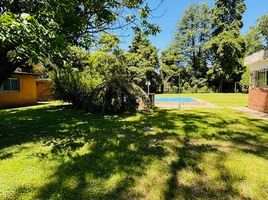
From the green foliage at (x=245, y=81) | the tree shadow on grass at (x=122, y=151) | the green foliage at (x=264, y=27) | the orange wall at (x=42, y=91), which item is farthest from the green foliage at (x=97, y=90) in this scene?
the green foliage at (x=264, y=27)

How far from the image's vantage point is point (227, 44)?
1715 inches

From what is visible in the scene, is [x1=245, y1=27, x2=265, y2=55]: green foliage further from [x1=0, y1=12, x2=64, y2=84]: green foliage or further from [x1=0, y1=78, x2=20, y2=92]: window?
[x1=0, y1=12, x2=64, y2=84]: green foliage

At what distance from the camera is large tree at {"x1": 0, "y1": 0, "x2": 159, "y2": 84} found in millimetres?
5617

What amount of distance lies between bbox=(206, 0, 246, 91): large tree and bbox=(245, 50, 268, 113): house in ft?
91.4

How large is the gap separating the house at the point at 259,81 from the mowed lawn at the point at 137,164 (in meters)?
5.78

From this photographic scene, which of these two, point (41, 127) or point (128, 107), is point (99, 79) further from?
point (41, 127)

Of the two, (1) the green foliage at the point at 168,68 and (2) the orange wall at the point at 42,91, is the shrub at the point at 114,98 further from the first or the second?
(1) the green foliage at the point at 168,68

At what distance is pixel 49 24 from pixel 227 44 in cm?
4024

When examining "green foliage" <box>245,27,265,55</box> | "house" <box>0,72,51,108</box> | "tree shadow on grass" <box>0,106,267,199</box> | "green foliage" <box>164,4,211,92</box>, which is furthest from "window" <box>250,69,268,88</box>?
"green foliage" <box>245,27,265,55</box>

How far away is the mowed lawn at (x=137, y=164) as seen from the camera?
4816 mm

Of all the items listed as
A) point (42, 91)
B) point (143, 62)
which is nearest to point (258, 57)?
point (42, 91)

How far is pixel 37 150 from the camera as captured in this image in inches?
291

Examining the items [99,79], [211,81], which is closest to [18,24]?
[99,79]

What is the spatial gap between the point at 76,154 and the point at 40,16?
354 centimetres
